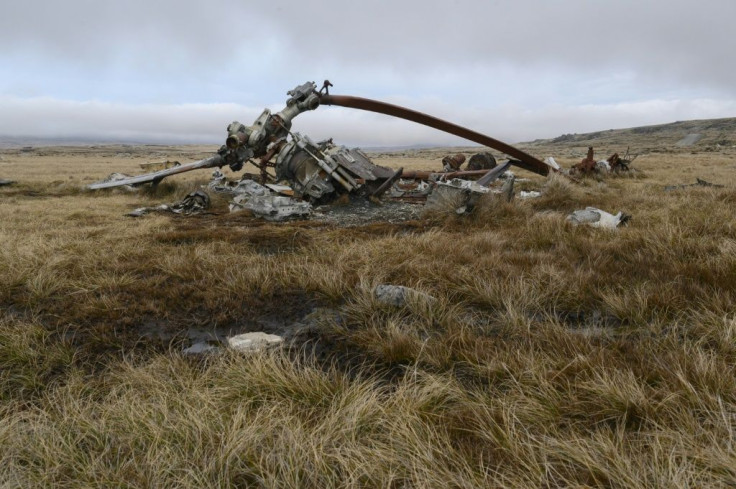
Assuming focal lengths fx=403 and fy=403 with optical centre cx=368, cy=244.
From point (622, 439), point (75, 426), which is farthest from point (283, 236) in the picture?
point (622, 439)

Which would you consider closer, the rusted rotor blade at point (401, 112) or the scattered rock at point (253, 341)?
the scattered rock at point (253, 341)

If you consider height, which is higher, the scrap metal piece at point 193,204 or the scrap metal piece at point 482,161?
the scrap metal piece at point 482,161

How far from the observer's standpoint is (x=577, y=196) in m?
8.62

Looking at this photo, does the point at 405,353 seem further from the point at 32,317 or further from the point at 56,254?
the point at 56,254

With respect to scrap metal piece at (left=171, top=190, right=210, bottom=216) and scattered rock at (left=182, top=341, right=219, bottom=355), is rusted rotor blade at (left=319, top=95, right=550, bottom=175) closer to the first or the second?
scrap metal piece at (left=171, top=190, right=210, bottom=216)

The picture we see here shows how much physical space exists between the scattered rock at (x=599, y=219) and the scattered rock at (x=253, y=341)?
15.1 ft

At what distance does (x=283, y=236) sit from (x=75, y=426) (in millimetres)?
4081

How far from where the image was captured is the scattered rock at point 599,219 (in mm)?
5531

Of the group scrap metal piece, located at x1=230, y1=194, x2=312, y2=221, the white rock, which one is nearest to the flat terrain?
scrap metal piece, located at x1=230, y1=194, x2=312, y2=221

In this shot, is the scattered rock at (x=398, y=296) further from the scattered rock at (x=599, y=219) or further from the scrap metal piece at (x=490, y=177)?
the scrap metal piece at (x=490, y=177)

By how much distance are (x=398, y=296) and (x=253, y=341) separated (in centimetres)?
113

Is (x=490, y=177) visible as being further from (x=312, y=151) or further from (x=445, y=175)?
(x=312, y=151)

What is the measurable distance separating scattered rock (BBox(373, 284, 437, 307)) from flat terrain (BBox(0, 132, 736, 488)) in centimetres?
7

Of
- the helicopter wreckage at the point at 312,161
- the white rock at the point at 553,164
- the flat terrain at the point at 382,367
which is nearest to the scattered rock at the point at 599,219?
the flat terrain at the point at 382,367
